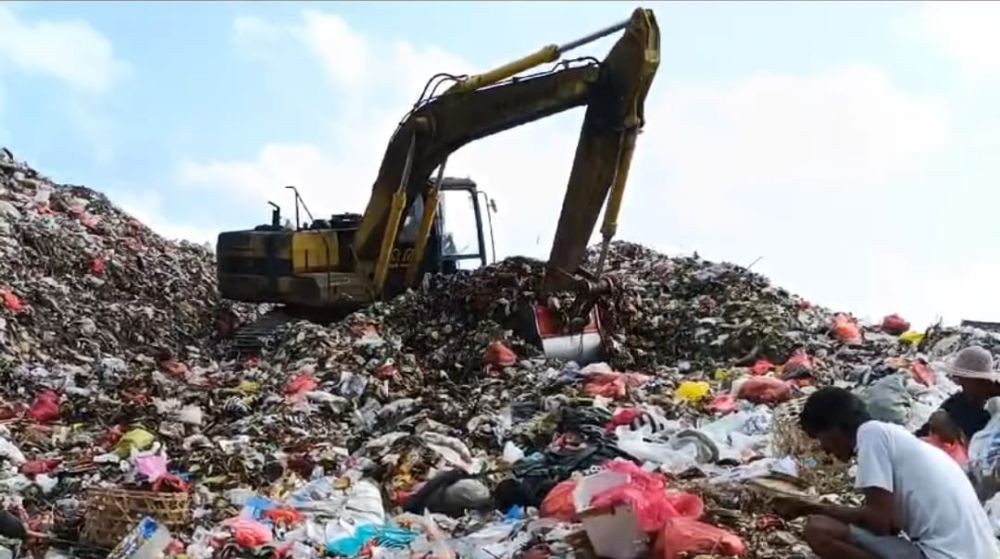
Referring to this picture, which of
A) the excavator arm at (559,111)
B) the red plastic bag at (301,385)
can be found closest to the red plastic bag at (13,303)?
the excavator arm at (559,111)

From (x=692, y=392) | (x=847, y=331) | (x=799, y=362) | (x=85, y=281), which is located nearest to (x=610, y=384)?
(x=692, y=392)

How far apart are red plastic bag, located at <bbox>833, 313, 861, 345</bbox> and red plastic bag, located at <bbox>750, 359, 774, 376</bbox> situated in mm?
925

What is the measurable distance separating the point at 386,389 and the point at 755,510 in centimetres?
429

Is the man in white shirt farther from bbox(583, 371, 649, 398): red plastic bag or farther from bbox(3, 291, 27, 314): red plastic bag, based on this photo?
bbox(3, 291, 27, 314): red plastic bag

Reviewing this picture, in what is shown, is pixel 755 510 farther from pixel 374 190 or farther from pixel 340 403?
pixel 374 190

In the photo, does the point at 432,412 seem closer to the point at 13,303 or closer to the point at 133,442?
the point at 133,442

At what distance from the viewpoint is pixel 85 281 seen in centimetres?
1374

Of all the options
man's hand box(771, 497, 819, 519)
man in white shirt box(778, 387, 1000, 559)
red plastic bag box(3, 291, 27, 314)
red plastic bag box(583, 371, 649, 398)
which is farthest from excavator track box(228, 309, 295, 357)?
man in white shirt box(778, 387, 1000, 559)

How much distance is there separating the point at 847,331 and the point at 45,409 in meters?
6.56

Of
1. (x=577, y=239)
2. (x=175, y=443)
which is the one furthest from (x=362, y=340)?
(x=175, y=443)

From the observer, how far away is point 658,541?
4402 mm

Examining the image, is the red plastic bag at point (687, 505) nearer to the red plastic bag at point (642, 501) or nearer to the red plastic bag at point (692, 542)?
the red plastic bag at point (642, 501)

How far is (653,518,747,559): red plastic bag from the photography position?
4.31 metres

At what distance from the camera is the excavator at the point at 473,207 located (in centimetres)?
1005
